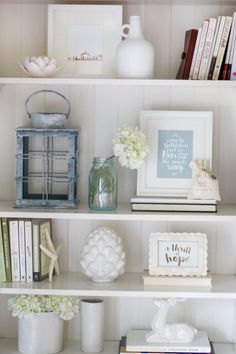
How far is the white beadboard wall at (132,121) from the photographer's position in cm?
265

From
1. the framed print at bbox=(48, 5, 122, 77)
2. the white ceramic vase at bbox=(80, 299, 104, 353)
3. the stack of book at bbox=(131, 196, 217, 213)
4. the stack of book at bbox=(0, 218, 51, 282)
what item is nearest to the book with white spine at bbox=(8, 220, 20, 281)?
the stack of book at bbox=(0, 218, 51, 282)

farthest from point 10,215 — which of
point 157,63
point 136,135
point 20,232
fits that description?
point 157,63

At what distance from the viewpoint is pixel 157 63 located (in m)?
2.66

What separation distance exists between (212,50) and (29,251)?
88cm

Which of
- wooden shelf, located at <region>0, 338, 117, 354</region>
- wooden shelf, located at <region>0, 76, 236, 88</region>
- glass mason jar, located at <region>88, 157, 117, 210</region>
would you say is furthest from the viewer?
wooden shelf, located at <region>0, 338, 117, 354</region>

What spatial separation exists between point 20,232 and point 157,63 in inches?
28.9

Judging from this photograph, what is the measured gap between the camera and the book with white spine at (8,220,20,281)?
256cm

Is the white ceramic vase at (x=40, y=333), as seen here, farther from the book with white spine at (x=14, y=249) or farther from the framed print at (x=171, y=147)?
the framed print at (x=171, y=147)

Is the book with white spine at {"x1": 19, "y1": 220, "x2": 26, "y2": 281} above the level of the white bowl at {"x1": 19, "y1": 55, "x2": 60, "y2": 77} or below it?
below

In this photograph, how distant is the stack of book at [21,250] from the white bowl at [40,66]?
481 mm

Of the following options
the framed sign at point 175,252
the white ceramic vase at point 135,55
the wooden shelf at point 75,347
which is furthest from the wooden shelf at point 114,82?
the wooden shelf at point 75,347

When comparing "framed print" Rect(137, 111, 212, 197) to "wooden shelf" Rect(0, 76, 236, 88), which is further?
"framed print" Rect(137, 111, 212, 197)

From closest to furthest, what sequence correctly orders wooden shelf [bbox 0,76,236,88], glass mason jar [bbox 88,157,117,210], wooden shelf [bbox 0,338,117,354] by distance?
wooden shelf [bbox 0,76,236,88], glass mason jar [bbox 88,157,117,210], wooden shelf [bbox 0,338,117,354]

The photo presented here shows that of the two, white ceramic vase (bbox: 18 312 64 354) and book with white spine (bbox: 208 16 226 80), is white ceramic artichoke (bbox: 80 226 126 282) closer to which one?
white ceramic vase (bbox: 18 312 64 354)
